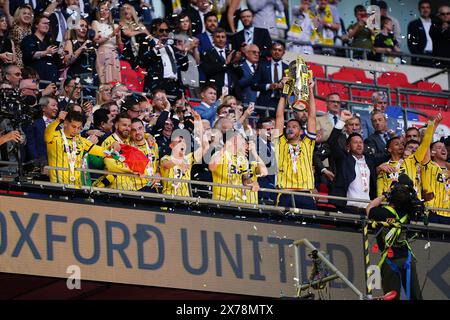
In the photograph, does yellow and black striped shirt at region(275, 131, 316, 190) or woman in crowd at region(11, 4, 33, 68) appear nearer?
yellow and black striped shirt at region(275, 131, 316, 190)

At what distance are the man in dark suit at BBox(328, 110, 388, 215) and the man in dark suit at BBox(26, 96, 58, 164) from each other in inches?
147

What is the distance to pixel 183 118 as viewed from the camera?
667 inches

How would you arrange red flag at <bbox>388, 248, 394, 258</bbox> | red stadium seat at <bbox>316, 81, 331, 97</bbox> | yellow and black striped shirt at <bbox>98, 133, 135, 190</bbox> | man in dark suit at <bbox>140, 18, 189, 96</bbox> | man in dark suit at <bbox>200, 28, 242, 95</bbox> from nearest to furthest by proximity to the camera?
red flag at <bbox>388, 248, 394, 258</bbox>, yellow and black striped shirt at <bbox>98, 133, 135, 190</bbox>, man in dark suit at <bbox>140, 18, 189, 96</bbox>, man in dark suit at <bbox>200, 28, 242, 95</bbox>, red stadium seat at <bbox>316, 81, 331, 97</bbox>

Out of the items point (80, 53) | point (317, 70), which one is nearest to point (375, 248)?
point (80, 53)

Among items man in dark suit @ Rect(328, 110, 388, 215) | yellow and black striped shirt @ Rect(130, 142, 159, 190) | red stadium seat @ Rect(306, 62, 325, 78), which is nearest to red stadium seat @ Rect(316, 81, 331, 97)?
red stadium seat @ Rect(306, 62, 325, 78)

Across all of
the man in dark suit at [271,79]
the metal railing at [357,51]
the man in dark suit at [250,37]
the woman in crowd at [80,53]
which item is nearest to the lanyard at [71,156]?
the woman in crowd at [80,53]

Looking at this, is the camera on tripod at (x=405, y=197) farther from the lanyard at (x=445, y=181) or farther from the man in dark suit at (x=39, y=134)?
the man in dark suit at (x=39, y=134)

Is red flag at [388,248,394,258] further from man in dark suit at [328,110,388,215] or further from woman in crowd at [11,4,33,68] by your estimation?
woman in crowd at [11,4,33,68]

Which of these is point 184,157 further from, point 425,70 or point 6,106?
point 425,70

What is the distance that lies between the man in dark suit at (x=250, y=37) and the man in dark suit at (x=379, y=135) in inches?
89.2

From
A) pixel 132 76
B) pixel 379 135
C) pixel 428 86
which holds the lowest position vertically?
pixel 379 135

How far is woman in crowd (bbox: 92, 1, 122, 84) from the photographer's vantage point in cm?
1762

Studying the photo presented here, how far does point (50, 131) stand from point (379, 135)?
5.04m

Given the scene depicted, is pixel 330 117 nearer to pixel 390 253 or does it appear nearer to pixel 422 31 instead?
pixel 390 253
